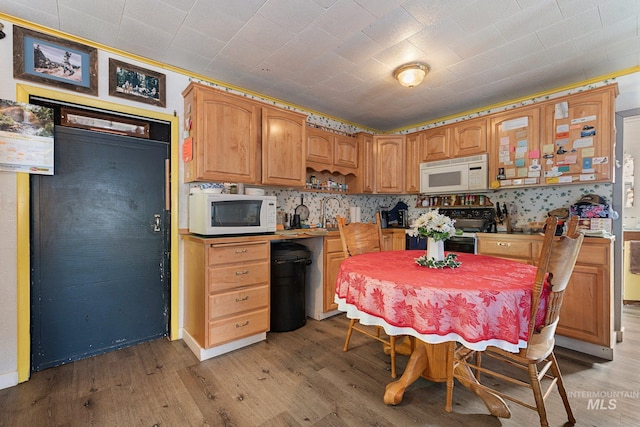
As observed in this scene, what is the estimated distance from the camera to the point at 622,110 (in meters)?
2.66

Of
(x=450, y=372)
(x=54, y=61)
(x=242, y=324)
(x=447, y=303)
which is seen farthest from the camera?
(x=242, y=324)

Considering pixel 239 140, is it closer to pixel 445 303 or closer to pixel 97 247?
pixel 97 247

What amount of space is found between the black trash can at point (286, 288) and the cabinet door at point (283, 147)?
2.51 ft

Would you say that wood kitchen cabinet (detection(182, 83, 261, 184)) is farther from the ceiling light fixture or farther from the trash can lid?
the ceiling light fixture

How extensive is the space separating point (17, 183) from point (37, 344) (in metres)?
1.17

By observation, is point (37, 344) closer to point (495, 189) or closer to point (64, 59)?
point (64, 59)

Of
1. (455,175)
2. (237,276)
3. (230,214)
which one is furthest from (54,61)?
(455,175)

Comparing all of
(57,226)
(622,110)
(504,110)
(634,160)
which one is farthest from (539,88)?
(57,226)

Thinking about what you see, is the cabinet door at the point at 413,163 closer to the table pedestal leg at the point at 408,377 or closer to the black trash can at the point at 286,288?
the black trash can at the point at 286,288

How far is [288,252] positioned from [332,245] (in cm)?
53

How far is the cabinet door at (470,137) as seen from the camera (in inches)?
129

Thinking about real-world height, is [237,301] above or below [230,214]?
below

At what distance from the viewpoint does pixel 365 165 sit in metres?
3.94

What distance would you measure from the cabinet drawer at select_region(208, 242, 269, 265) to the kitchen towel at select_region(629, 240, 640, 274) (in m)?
4.52
